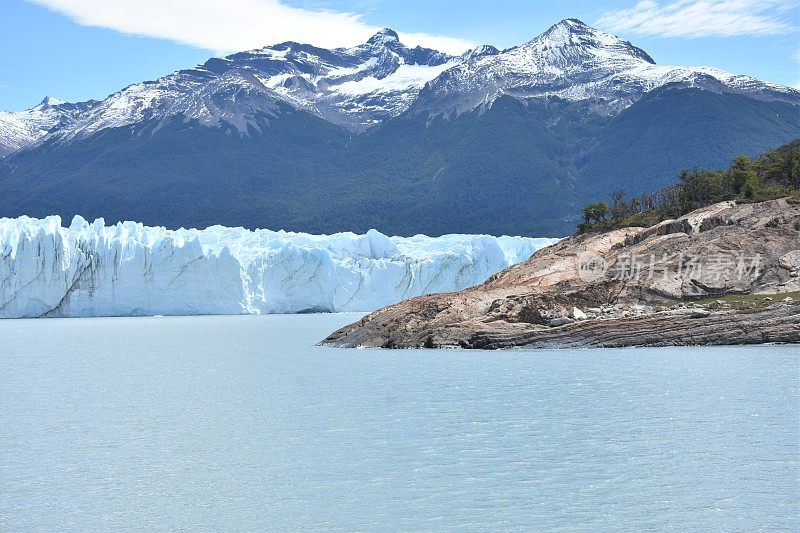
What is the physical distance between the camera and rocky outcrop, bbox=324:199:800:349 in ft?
114

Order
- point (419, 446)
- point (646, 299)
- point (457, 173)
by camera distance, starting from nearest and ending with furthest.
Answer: point (419, 446) < point (646, 299) < point (457, 173)

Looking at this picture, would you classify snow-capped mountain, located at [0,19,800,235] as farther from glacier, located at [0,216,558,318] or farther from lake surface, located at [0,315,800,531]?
lake surface, located at [0,315,800,531]

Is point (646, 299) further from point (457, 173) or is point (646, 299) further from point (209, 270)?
point (457, 173)

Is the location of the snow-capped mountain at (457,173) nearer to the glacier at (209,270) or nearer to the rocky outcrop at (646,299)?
the glacier at (209,270)

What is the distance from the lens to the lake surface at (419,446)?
1350 centimetres

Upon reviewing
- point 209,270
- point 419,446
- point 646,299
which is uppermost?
point 209,270

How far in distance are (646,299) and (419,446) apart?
22622mm

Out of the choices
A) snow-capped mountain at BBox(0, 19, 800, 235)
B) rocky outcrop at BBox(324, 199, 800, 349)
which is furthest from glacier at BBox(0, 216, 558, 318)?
snow-capped mountain at BBox(0, 19, 800, 235)

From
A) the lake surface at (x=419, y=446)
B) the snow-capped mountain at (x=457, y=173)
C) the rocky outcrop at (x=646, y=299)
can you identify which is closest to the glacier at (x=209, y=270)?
the rocky outcrop at (x=646, y=299)

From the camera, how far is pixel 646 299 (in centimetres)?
3816

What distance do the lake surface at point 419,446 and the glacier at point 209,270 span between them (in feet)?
131

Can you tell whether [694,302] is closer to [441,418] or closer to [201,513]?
[441,418]

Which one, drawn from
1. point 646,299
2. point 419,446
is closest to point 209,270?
point 646,299

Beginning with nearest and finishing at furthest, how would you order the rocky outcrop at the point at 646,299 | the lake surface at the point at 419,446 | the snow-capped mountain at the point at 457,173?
the lake surface at the point at 419,446 → the rocky outcrop at the point at 646,299 → the snow-capped mountain at the point at 457,173
